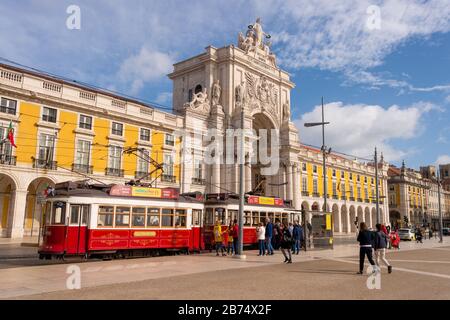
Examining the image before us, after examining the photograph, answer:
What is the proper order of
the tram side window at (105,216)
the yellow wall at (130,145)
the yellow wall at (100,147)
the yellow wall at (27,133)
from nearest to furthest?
the tram side window at (105,216), the yellow wall at (27,133), the yellow wall at (100,147), the yellow wall at (130,145)

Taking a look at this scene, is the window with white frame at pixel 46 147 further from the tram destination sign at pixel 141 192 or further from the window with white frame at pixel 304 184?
the window with white frame at pixel 304 184

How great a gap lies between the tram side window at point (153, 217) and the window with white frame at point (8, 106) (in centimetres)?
1680

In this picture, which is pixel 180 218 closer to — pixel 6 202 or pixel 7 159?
pixel 7 159

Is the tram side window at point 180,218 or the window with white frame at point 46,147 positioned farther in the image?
the window with white frame at point 46,147

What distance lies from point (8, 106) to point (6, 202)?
→ 24.5 feet

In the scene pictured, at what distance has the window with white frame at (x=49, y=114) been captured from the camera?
31.3 metres

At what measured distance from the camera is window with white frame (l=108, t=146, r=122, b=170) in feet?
115

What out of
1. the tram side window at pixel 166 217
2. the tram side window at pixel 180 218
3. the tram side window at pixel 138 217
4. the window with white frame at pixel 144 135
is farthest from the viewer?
the window with white frame at pixel 144 135

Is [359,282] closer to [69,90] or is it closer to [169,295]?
[169,295]

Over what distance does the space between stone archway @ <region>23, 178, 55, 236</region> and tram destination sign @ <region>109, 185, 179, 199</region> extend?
49.8 ft

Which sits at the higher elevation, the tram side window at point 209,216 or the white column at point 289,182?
the white column at point 289,182

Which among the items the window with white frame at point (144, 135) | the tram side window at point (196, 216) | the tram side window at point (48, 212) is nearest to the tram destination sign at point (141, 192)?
the tram side window at point (196, 216)

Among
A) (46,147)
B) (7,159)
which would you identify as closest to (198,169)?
(46,147)

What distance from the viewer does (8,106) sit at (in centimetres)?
2922
